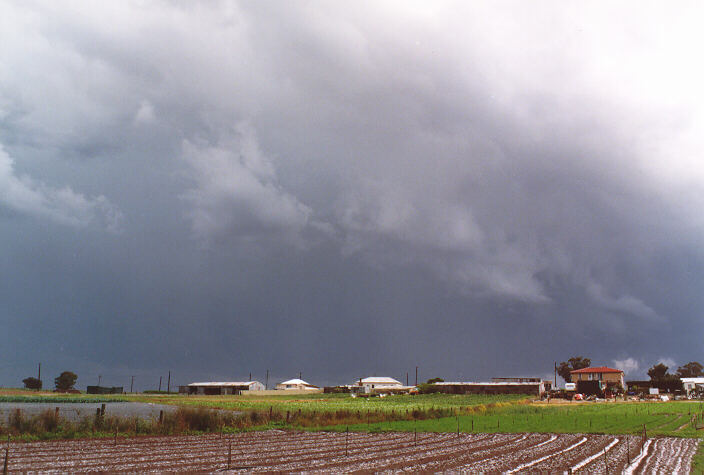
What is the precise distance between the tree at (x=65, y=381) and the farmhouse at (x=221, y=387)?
147 ft

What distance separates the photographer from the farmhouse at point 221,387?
17262 cm

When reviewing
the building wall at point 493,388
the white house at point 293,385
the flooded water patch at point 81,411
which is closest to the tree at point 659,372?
the building wall at point 493,388

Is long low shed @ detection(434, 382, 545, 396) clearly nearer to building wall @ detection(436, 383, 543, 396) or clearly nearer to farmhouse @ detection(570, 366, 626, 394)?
building wall @ detection(436, 383, 543, 396)

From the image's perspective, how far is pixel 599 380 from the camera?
142m

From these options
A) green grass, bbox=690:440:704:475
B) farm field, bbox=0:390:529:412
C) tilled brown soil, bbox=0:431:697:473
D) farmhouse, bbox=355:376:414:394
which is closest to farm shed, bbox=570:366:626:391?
farm field, bbox=0:390:529:412

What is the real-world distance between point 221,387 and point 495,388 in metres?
82.2

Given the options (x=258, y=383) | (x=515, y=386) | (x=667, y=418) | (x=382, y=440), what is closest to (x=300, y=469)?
(x=382, y=440)

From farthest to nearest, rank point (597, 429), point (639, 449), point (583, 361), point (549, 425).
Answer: point (583, 361) → point (549, 425) → point (597, 429) → point (639, 449)

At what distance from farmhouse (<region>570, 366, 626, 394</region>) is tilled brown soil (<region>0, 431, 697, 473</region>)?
89.5 meters

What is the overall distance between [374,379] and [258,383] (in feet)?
122

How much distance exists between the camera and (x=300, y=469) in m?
27.1

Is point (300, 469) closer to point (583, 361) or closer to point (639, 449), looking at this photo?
point (639, 449)

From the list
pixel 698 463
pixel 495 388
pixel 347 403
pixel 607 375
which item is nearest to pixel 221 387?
pixel 347 403

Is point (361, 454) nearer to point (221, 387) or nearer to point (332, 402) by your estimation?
point (332, 402)
